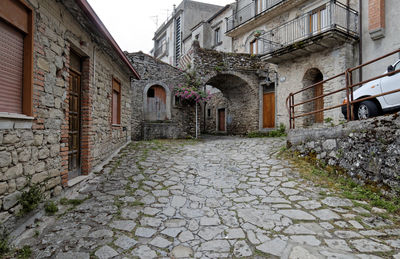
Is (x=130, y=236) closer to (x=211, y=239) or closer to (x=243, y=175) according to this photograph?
(x=211, y=239)

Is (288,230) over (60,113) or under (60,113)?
under

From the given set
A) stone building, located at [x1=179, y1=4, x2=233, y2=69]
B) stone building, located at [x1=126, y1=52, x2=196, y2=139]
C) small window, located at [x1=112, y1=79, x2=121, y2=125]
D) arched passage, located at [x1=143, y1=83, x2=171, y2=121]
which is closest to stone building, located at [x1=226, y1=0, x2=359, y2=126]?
stone building, located at [x1=179, y1=4, x2=233, y2=69]

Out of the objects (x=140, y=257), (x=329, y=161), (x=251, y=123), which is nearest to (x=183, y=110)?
(x=251, y=123)

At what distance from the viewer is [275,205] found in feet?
11.8

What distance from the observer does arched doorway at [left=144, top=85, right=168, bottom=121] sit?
11281mm

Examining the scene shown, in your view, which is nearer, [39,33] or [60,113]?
[39,33]

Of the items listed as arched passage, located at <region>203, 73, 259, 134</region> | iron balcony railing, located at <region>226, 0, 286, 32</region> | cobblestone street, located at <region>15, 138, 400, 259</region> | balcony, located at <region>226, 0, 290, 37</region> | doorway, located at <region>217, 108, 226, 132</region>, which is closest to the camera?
cobblestone street, located at <region>15, 138, 400, 259</region>

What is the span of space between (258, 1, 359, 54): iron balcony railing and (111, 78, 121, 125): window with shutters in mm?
7249

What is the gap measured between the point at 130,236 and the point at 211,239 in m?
0.99

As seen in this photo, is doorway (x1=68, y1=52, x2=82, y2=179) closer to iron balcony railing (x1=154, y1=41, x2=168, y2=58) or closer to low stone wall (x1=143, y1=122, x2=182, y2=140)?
low stone wall (x1=143, y1=122, x2=182, y2=140)

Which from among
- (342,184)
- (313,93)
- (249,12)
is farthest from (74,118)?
(249,12)

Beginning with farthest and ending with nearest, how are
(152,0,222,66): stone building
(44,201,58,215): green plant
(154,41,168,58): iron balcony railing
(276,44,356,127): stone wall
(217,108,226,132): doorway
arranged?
(154,41,168,58): iron balcony railing < (152,0,222,66): stone building < (217,108,226,132): doorway < (276,44,356,127): stone wall < (44,201,58,215): green plant

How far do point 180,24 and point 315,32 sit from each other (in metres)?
14.9

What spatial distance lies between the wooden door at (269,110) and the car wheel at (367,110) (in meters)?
6.85
